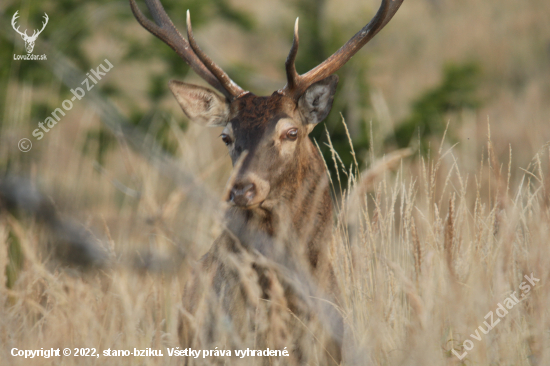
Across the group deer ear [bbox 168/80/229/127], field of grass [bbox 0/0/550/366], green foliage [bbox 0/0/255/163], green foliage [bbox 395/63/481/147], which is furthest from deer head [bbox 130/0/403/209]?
green foliage [bbox 395/63/481/147]

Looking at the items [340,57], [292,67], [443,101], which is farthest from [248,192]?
[443,101]

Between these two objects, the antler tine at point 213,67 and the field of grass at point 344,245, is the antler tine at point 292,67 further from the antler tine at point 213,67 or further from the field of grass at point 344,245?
the field of grass at point 344,245

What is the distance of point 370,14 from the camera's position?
6.77 meters

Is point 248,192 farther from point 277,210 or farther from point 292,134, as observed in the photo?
point 292,134

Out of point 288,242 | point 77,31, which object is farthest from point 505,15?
point 288,242

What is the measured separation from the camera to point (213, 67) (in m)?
3.91

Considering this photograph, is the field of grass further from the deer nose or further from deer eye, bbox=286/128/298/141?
deer eye, bbox=286/128/298/141

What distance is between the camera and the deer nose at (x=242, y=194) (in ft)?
10.8

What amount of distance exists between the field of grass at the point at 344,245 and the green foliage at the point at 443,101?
0.29m

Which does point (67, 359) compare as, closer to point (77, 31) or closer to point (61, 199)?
point (61, 199)

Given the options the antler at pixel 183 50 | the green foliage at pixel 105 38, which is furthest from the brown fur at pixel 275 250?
the green foliage at pixel 105 38

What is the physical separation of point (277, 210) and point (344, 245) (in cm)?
95

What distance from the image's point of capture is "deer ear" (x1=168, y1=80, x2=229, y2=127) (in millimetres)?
4293

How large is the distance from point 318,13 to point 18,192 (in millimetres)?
5187
